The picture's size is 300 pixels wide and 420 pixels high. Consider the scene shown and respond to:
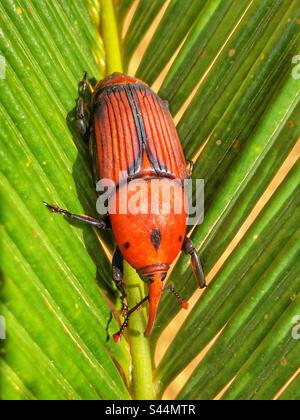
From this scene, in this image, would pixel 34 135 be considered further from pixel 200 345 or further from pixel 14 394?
pixel 200 345

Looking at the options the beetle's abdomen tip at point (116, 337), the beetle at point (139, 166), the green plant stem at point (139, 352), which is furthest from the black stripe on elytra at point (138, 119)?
the beetle's abdomen tip at point (116, 337)

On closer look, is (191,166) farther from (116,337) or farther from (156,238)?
(116,337)

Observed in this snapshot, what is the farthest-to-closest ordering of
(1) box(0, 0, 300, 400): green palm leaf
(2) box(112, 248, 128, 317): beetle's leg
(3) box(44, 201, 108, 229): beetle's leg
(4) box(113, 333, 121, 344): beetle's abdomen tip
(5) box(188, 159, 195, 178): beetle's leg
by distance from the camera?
1. (5) box(188, 159, 195, 178): beetle's leg
2. (2) box(112, 248, 128, 317): beetle's leg
3. (4) box(113, 333, 121, 344): beetle's abdomen tip
4. (3) box(44, 201, 108, 229): beetle's leg
5. (1) box(0, 0, 300, 400): green palm leaf

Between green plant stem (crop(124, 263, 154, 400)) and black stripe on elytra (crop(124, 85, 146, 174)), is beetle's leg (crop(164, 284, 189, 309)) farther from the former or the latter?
black stripe on elytra (crop(124, 85, 146, 174))

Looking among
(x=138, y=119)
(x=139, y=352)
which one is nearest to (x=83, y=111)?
(x=138, y=119)

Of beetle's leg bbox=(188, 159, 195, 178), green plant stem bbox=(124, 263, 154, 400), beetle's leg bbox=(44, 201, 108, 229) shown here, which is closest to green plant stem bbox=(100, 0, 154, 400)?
green plant stem bbox=(124, 263, 154, 400)

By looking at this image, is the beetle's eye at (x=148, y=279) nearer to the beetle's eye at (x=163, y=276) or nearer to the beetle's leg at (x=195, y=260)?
the beetle's eye at (x=163, y=276)
